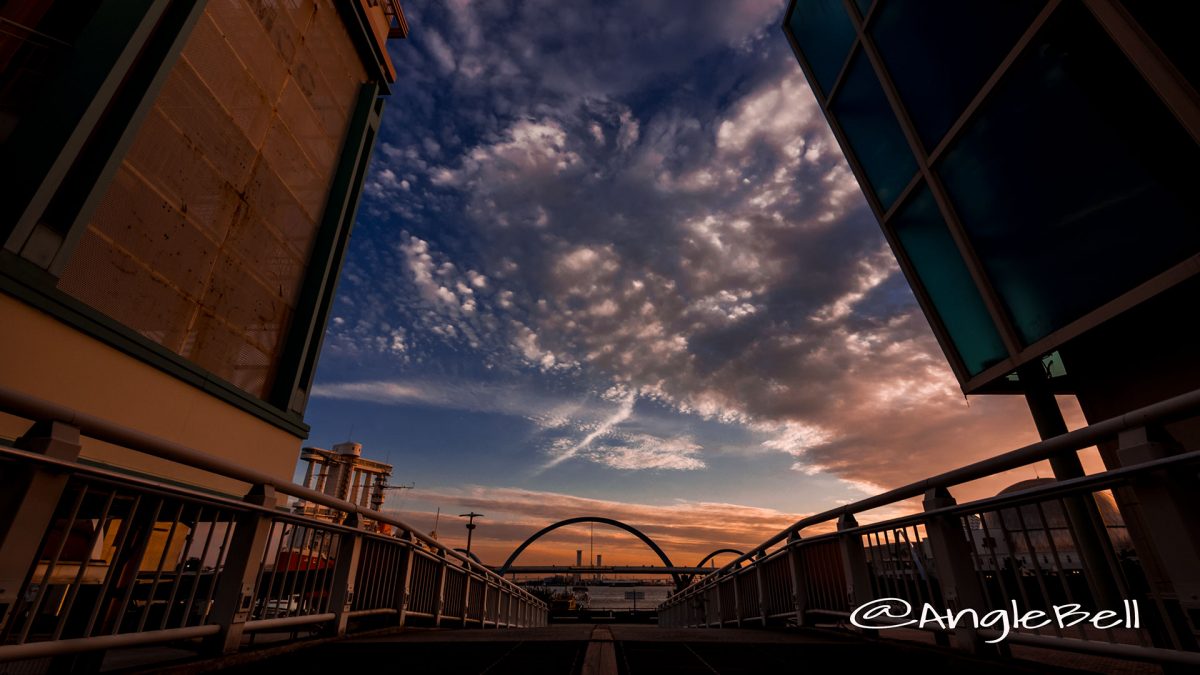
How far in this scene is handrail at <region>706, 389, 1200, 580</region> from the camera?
2508mm

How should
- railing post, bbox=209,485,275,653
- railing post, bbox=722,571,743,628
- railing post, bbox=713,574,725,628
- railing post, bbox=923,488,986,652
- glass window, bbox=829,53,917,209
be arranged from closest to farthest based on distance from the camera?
railing post, bbox=209,485,275,653, railing post, bbox=923,488,986,652, railing post, bbox=722,571,743,628, glass window, bbox=829,53,917,209, railing post, bbox=713,574,725,628

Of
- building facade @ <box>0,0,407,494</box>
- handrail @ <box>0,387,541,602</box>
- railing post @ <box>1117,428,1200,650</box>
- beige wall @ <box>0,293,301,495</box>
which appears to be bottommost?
railing post @ <box>1117,428,1200,650</box>

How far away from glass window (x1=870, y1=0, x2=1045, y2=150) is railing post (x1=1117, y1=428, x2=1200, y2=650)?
7603 mm

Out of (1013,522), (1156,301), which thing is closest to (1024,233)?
(1156,301)

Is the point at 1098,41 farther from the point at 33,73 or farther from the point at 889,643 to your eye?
the point at 33,73

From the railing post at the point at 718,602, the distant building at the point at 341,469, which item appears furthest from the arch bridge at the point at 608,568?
the railing post at the point at 718,602

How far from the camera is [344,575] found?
5.55 metres

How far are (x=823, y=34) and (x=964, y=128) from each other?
550 cm

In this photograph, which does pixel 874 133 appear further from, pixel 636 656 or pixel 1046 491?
pixel 636 656

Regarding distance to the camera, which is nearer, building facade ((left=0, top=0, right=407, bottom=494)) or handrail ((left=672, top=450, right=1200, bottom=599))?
handrail ((left=672, top=450, right=1200, bottom=599))

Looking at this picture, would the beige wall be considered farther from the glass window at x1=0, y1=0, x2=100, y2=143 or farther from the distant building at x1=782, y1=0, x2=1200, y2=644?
the distant building at x1=782, y1=0, x2=1200, y2=644

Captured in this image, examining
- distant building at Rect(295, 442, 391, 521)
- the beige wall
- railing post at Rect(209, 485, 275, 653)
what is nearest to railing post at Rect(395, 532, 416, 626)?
railing post at Rect(209, 485, 275, 653)

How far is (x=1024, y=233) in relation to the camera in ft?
28.8

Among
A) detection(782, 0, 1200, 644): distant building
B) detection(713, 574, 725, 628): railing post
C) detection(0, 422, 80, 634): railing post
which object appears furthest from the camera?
detection(713, 574, 725, 628): railing post
